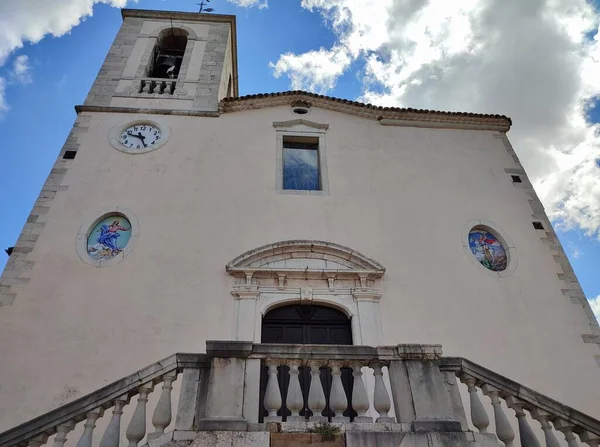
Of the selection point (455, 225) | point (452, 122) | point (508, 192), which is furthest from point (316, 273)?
point (452, 122)

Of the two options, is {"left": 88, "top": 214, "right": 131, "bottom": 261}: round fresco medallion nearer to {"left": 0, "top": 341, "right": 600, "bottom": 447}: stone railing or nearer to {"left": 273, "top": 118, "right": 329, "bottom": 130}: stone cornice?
{"left": 273, "top": 118, "right": 329, "bottom": 130}: stone cornice

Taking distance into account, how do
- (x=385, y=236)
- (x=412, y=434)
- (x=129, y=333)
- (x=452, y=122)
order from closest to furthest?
(x=412, y=434), (x=129, y=333), (x=385, y=236), (x=452, y=122)

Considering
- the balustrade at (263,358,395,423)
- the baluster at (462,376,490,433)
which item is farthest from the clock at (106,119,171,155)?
the baluster at (462,376,490,433)

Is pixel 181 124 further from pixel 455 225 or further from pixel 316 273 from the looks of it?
pixel 455 225

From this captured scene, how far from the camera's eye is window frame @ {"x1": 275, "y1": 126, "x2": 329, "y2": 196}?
8.75m

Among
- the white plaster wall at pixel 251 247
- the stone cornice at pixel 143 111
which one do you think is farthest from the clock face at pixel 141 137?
the stone cornice at pixel 143 111

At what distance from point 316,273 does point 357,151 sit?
333 centimetres

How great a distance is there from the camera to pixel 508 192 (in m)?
9.30

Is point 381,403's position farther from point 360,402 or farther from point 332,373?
point 332,373

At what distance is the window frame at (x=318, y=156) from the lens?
8.75 metres

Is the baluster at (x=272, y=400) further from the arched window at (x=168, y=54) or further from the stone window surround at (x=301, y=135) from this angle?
the arched window at (x=168, y=54)

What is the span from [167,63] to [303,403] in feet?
34.2

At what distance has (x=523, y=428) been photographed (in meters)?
3.97

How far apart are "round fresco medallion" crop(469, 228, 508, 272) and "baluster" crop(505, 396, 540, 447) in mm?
4239
